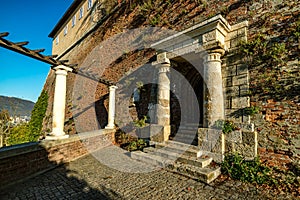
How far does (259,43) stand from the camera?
4117 millimetres

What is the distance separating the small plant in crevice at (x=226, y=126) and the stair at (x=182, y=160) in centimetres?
82

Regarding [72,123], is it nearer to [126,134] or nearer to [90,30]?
[126,134]

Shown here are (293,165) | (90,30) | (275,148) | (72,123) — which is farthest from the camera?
(90,30)

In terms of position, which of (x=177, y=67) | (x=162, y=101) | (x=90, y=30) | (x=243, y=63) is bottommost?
(x=162, y=101)

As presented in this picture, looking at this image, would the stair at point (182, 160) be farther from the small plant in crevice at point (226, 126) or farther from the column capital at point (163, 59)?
the column capital at point (163, 59)

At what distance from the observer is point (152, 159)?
467cm

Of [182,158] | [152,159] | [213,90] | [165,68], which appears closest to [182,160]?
[182,158]

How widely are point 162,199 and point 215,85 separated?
3052 mm

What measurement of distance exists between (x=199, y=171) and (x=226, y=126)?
1371 mm

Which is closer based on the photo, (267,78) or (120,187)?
(120,187)

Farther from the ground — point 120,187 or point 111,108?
point 111,108

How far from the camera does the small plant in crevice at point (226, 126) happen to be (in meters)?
4.10

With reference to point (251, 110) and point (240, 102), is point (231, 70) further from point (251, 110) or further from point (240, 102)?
point (251, 110)

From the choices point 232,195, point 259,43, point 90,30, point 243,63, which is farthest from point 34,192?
point 90,30
